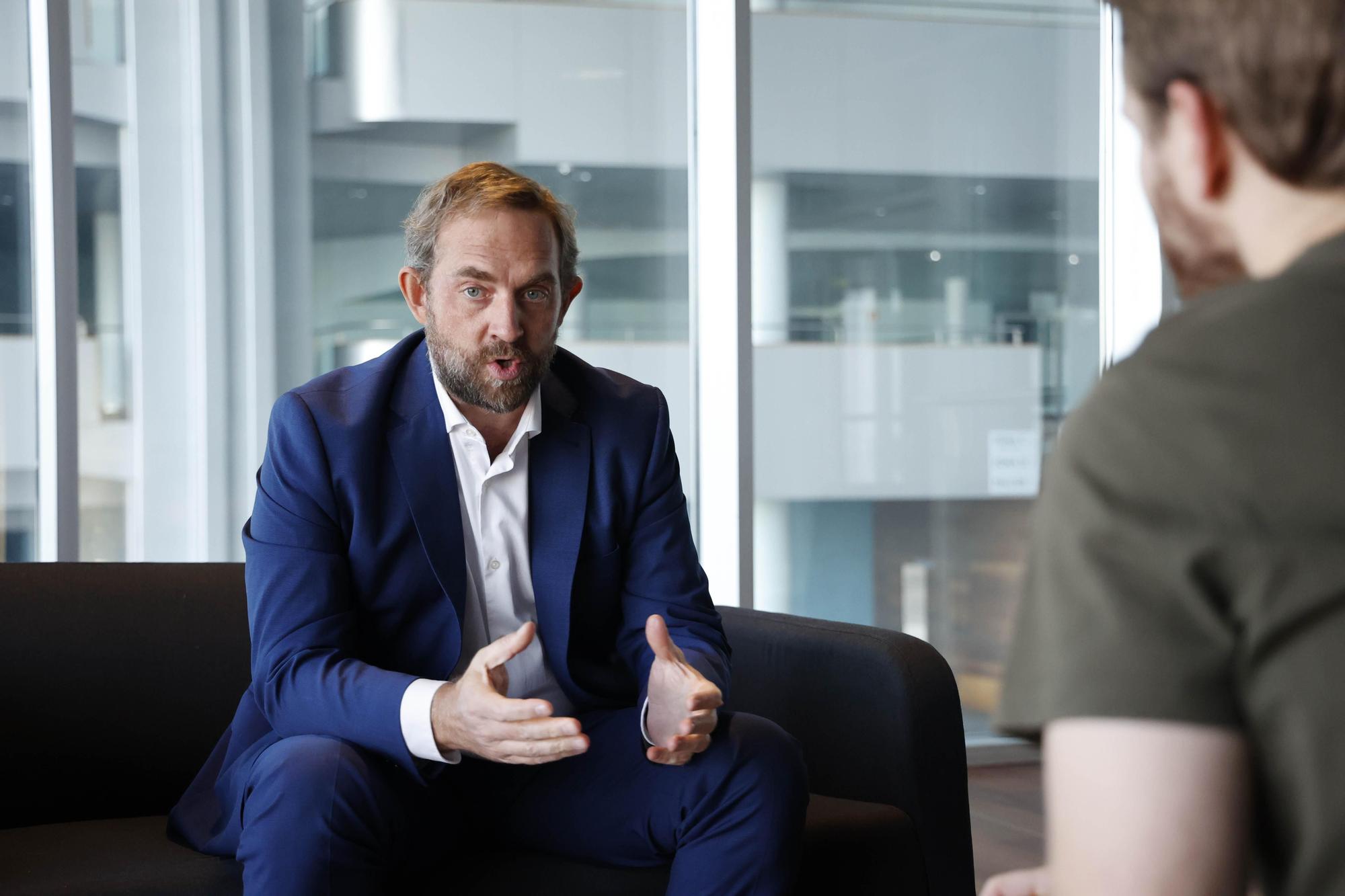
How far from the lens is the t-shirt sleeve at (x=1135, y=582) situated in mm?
518

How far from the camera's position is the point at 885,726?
1.93m

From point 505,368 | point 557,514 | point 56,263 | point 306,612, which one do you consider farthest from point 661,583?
point 56,263

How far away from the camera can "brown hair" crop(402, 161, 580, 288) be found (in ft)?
6.48

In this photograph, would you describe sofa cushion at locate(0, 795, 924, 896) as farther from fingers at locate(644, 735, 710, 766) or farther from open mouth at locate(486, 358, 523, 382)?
open mouth at locate(486, 358, 523, 382)

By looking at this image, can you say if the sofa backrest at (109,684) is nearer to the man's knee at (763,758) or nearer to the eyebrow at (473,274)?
the eyebrow at (473,274)

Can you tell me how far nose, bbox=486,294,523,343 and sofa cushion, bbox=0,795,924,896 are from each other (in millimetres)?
731

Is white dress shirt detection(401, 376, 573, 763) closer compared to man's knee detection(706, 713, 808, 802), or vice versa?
man's knee detection(706, 713, 808, 802)

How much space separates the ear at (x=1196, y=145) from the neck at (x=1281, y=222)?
2 cm

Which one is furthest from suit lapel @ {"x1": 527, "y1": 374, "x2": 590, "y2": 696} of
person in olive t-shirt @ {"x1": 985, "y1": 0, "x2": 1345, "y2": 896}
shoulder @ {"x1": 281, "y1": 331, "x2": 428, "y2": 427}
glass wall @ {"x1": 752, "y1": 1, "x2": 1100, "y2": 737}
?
glass wall @ {"x1": 752, "y1": 1, "x2": 1100, "y2": 737}

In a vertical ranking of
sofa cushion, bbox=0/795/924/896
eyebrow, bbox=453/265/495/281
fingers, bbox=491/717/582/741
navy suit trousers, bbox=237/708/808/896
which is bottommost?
sofa cushion, bbox=0/795/924/896

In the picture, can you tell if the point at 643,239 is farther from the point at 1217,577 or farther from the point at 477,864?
the point at 1217,577

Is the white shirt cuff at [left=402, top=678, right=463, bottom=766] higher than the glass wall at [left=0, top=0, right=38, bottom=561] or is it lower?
lower

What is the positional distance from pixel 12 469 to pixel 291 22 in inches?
52.4

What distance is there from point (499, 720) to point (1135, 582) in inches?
46.6
